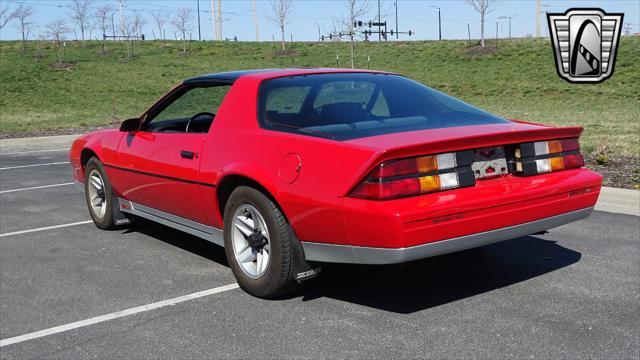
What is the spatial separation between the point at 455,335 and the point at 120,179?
3.61 meters

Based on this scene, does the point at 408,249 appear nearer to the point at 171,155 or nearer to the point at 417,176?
the point at 417,176

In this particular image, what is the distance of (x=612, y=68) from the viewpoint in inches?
1348

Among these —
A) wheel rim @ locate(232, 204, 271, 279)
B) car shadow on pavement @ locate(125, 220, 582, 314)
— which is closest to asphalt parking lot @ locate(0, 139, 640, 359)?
car shadow on pavement @ locate(125, 220, 582, 314)

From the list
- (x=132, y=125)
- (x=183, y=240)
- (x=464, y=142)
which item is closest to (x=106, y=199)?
(x=183, y=240)

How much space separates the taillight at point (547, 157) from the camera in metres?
4.33

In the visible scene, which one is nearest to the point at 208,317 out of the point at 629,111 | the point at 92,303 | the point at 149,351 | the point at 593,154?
the point at 149,351

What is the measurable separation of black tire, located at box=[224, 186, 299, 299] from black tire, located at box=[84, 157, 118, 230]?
2.37m

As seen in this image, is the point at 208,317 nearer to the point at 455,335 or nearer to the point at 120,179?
the point at 455,335

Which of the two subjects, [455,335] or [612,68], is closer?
[455,335]

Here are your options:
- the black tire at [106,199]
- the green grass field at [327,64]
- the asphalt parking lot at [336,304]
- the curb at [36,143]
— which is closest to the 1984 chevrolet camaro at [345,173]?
the asphalt parking lot at [336,304]

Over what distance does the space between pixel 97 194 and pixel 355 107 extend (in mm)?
3341

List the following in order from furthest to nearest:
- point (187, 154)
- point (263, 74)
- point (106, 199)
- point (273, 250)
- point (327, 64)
→ point (327, 64), point (106, 199), point (187, 154), point (263, 74), point (273, 250)

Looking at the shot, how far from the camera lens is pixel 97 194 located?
6.92 metres

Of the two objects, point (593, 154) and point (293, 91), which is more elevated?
point (293, 91)
